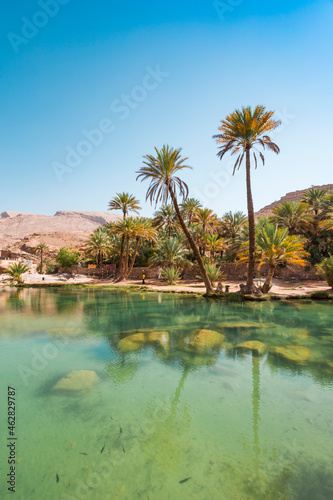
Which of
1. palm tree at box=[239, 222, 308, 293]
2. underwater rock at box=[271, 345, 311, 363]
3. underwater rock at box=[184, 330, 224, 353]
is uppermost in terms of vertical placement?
palm tree at box=[239, 222, 308, 293]

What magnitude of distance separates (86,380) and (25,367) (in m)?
2.20

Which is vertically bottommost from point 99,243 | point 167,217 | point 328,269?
point 328,269

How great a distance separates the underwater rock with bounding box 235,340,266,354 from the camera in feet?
26.8

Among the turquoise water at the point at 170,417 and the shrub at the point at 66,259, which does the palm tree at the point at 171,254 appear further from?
the turquoise water at the point at 170,417

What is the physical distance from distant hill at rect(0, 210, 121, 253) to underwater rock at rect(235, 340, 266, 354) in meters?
72.9

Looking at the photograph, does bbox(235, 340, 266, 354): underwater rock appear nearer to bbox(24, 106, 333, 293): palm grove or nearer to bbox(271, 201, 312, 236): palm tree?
bbox(24, 106, 333, 293): palm grove

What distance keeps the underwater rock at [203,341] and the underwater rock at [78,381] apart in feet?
11.2

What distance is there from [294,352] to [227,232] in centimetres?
3617

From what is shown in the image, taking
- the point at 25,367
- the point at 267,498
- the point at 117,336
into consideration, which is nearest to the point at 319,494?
the point at 267,498

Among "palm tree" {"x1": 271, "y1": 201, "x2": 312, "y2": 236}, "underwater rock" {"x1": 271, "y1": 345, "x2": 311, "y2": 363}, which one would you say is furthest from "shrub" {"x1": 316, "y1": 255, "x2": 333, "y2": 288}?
"underwater rock" {"x1": 271, "y1": 345, "x2": 311, "y2": 363}

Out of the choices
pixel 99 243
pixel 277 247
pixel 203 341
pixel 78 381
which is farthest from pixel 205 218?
pixel 78 381

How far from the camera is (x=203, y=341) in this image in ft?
29.8

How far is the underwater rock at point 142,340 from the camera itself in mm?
8462

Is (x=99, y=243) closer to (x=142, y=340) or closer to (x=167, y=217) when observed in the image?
(x=167, y=217)
